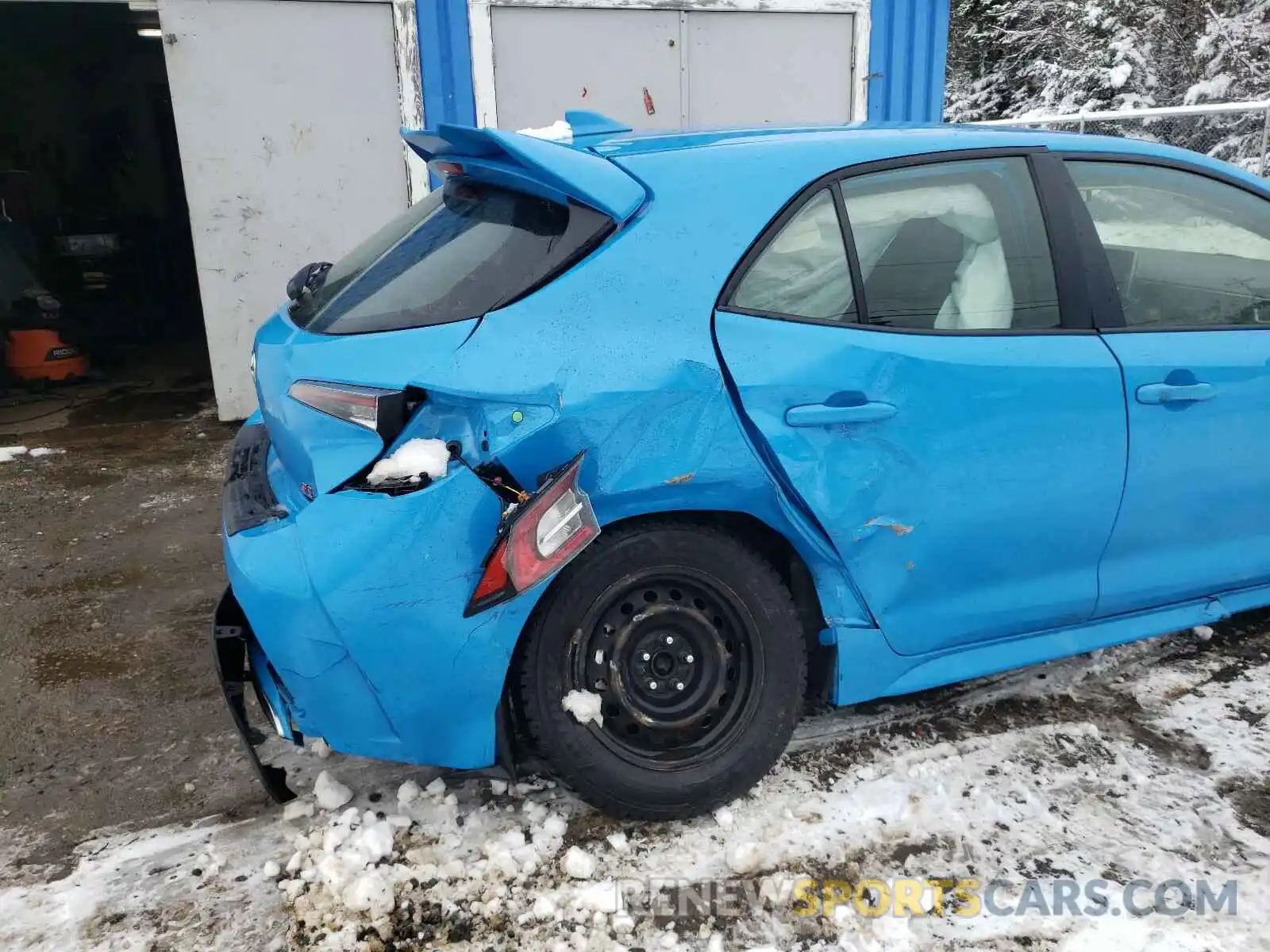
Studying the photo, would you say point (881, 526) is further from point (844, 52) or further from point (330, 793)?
point (844, 52)

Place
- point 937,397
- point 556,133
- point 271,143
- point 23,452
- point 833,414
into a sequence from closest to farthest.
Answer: point 833,414
point 937,397
point 556,133
point 23,452
point 271,143

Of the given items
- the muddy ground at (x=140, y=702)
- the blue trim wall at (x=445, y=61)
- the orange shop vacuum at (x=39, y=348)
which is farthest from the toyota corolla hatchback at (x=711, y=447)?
the orange shop vacuum at (x=39, y=348)

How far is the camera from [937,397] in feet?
7.98

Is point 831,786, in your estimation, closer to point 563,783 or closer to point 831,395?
point 563,783

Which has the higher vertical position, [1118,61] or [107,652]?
[1118,61]

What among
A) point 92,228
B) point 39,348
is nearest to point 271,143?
point 39,348

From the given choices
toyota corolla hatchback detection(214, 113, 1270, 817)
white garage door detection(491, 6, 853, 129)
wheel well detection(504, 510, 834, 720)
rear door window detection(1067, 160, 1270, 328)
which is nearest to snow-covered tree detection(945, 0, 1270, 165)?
white garage door detection(491, 6, 853, 129)

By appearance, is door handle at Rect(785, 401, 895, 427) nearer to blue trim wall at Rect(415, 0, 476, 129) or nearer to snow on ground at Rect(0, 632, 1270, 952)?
snow on ground at Rect(0, 632, 1270, 952)

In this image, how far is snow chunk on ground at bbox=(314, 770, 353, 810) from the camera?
2574 mm

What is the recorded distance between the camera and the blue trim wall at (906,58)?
741cm

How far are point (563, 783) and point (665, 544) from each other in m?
0.67

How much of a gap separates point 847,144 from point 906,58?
5.80m

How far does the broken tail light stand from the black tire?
6.3 inches

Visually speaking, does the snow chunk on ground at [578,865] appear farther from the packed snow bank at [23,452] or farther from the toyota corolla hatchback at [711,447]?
the packed snow bank at [23,452]
